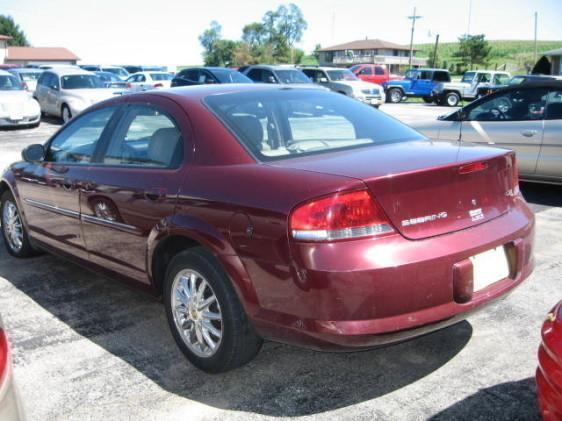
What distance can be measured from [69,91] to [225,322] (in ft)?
54.6

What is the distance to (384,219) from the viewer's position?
264cm

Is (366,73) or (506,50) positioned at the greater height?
(506,50)

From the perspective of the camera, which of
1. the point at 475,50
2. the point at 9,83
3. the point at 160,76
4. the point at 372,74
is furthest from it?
the point at 475,50

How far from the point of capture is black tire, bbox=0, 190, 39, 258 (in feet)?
16.9

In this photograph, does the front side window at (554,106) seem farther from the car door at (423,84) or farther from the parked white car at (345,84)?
the car door at (423,84)

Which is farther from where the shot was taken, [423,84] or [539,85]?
[423,84]

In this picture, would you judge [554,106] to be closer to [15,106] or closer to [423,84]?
[15,106]

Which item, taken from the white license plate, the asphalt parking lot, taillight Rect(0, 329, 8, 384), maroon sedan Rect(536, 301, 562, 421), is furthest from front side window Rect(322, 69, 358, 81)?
taillight Rect(0, 329, 8, 384)

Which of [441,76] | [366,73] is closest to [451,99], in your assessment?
[441,76]

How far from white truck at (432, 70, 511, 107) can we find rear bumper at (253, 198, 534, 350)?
29387 millimetres

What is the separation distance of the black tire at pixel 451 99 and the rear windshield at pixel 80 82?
18578mm

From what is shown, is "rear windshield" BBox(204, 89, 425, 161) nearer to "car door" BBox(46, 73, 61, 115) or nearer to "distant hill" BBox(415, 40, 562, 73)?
"car door" BBox(46, 73, 61, 115)

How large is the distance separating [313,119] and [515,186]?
4.49 ft

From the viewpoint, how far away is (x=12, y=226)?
5.35 m
